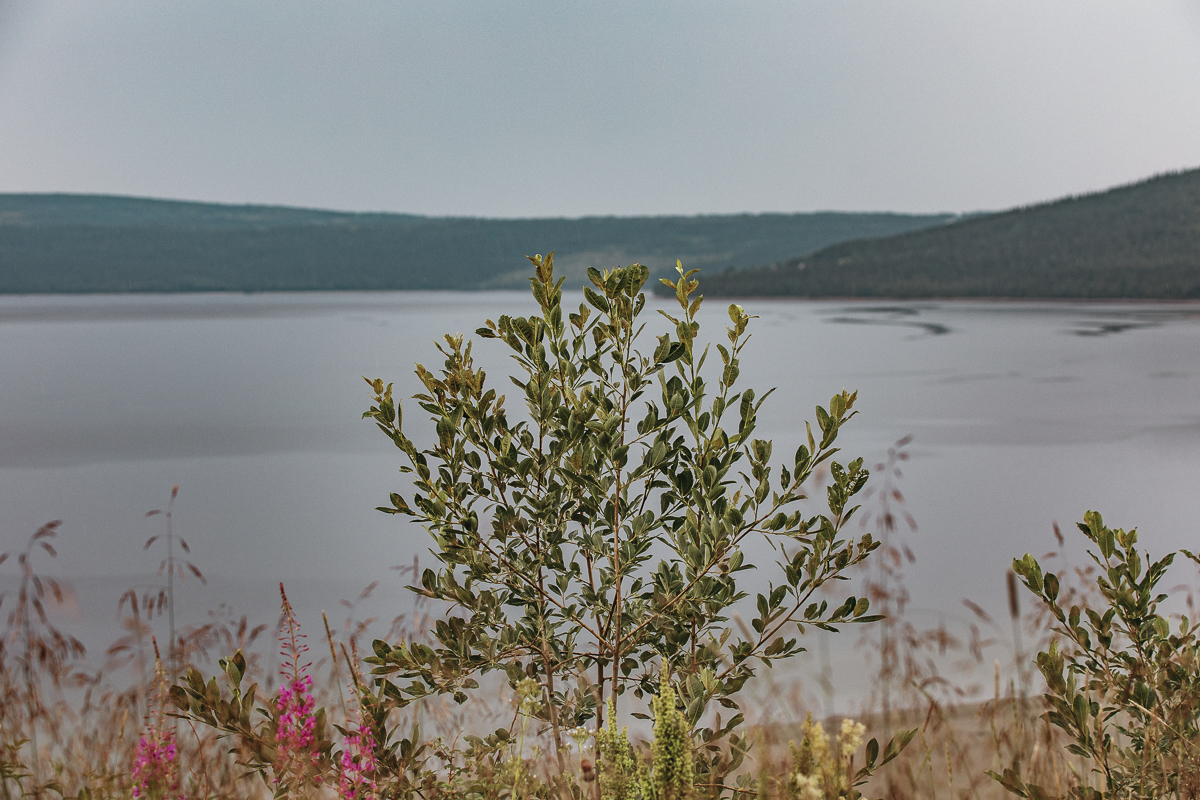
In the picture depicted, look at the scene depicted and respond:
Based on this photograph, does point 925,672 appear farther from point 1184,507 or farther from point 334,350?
point 334,350

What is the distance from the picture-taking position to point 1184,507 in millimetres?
9711

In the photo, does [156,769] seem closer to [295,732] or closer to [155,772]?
[155,772]

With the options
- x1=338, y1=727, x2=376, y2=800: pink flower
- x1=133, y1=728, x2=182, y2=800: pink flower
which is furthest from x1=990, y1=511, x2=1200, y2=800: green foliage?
x1=133, y1=728, x2=182, y2=800: pink flower

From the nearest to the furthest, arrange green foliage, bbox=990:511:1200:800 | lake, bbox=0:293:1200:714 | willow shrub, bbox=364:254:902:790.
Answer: green foliage, bbox=990:511:1200:800
willow shrub, bbox=364:254:902:790
lake, bbox=0:293:1200:714

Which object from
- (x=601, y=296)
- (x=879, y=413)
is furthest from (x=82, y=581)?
(x=879, y=413)

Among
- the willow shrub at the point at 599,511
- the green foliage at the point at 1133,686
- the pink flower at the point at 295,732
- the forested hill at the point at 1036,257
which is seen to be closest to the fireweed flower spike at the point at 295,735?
the pink flower at the point at 295,732

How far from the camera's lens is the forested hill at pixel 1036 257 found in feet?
159

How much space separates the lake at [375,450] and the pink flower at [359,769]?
2.40 m

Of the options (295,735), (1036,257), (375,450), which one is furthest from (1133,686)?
(1036,257)

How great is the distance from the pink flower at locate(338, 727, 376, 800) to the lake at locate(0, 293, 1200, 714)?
7.87 ft

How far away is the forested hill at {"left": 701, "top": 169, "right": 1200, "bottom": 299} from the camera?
48438 millimetres

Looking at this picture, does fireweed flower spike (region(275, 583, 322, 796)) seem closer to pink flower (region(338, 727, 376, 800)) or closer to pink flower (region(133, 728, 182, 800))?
pink flower (region(338, 727, 376, 800))

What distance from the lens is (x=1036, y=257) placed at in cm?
5562

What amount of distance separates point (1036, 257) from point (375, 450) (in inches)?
2066
